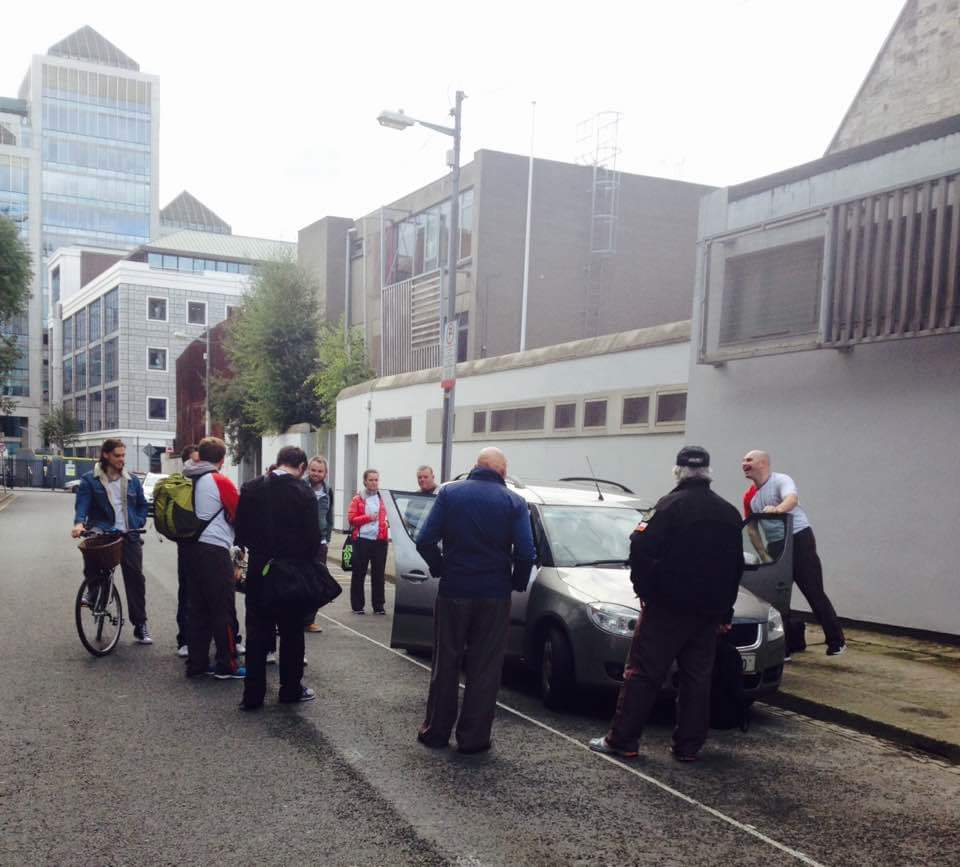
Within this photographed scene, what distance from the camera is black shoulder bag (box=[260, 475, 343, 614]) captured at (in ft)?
21.8

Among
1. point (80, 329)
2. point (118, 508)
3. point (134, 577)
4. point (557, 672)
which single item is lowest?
point (557, 672)

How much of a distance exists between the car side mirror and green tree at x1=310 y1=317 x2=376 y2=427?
26241mm

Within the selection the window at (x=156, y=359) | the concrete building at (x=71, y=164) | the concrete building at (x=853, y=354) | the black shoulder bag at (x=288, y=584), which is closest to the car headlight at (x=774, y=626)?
the black shoulder bag at (x=288, y=584)

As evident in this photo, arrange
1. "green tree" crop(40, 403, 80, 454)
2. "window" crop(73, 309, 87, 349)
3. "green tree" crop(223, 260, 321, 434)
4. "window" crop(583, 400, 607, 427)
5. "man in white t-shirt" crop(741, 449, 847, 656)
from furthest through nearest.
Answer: "window" crop(73, 309, 87, 349) → "green tree" crop(40, 403, 80, 454) → "green tree" crop(223, 260, 321, 434) → "window" crop(583, 400, 607, 427) → "man in white t-shirt" crop(741, 449, 847, 656)

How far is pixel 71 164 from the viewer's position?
102 metres

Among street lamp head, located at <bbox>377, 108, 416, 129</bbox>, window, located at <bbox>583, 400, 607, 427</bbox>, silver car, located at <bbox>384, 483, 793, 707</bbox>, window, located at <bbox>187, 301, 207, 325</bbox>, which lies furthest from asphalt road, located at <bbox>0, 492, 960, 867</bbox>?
window, located at <bbox>187, 301, 207, 325</bbox>

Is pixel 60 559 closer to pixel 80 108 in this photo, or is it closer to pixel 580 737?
pixel 580 737

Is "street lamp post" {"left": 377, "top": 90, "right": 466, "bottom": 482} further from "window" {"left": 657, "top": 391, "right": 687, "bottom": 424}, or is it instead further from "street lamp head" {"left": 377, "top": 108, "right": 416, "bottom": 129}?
"window" {"left": 657, "top": 391, "right": 687, "bottom": 424}

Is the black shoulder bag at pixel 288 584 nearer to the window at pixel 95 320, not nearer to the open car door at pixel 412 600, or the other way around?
the open car door at pixel 412 600

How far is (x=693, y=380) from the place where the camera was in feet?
44.7

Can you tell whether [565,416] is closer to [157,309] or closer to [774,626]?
[774,626]

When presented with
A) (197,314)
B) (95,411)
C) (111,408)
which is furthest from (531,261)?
(95,411)

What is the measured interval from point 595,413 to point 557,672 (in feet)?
32.5

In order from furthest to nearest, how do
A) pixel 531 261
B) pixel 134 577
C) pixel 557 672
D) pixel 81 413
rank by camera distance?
pixel 81 413 → pixel 531 261 → pixel 134 577 → pixel 557 672
